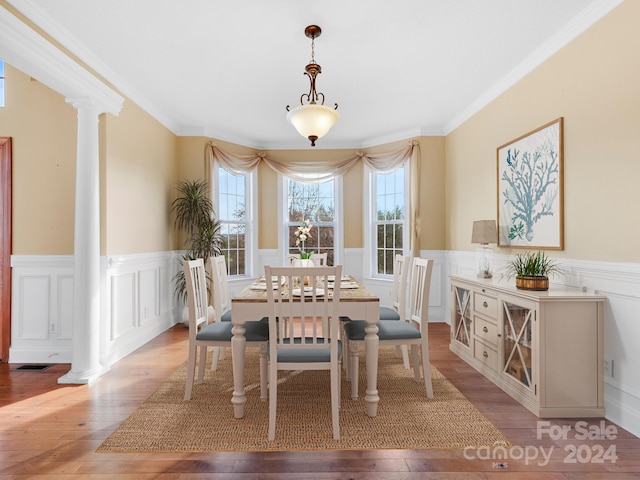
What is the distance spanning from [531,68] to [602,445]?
2930 millimetres

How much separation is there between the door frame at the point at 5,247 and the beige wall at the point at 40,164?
1.9 inches

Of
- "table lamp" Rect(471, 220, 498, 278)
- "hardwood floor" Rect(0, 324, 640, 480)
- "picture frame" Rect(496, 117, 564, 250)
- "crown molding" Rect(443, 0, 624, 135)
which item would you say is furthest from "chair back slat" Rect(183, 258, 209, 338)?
"crown molding" Rect(443, 0, 624, 135)

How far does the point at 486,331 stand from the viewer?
10.4 ft

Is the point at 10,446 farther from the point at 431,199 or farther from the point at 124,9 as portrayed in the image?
the point at 431,199

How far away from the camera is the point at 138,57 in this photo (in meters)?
3.28

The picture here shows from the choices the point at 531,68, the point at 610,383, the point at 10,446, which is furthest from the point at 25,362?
the point at 531,68

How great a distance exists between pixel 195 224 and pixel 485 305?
368cm

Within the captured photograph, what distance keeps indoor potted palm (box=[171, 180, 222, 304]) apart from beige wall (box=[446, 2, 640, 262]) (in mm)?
3742

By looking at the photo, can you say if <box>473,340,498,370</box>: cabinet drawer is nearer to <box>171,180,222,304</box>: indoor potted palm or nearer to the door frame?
<box>171,180,222,304</box>: indoor potted palm

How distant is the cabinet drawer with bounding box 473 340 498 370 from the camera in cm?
306

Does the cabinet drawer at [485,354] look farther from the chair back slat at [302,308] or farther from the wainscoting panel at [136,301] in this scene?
the wainscoting panel at [136,301]

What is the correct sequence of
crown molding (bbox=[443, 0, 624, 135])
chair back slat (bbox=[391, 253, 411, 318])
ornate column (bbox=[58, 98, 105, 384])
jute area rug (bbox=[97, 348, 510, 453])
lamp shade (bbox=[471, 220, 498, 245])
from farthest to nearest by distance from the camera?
1. lamp shade (bbox=[471, 220, 498, 245])
2. chair back slat (bbox=[391, 253, 411, 318])
3. ornate column (bbox=[58, 98, 105, 384])
4. crown molding (bbox=[443, 0, 624, 135])
5. jute area rug (bbox=[97, 348, 510, 453])

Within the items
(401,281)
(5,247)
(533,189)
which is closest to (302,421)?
(401,281)

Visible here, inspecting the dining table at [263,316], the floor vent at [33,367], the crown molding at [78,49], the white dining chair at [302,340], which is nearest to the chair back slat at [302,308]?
the white dining chair at [302,340]
